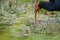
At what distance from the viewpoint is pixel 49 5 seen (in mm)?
2910

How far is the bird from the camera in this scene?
9.34 feet

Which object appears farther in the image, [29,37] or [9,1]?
[9,1]

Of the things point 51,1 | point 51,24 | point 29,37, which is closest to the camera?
point 29,37

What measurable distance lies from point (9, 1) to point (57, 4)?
2.13 feet

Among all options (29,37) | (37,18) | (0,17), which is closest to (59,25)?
(37,18)

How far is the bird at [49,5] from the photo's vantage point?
9.34ft

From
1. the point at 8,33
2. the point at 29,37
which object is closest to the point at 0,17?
the point at 8,33

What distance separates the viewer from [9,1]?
3074 millimetres

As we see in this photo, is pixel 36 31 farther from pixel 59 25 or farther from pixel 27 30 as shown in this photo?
pixel 59 25

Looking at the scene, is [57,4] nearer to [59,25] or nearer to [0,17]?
[59,25]

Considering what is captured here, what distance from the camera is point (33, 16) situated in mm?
2846

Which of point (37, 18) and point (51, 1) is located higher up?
point (51, 1)

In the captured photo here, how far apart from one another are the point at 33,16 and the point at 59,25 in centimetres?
34

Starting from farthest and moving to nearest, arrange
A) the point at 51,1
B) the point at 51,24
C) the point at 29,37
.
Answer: the point at 51,1, the point at 51,24, the point at 29,37
